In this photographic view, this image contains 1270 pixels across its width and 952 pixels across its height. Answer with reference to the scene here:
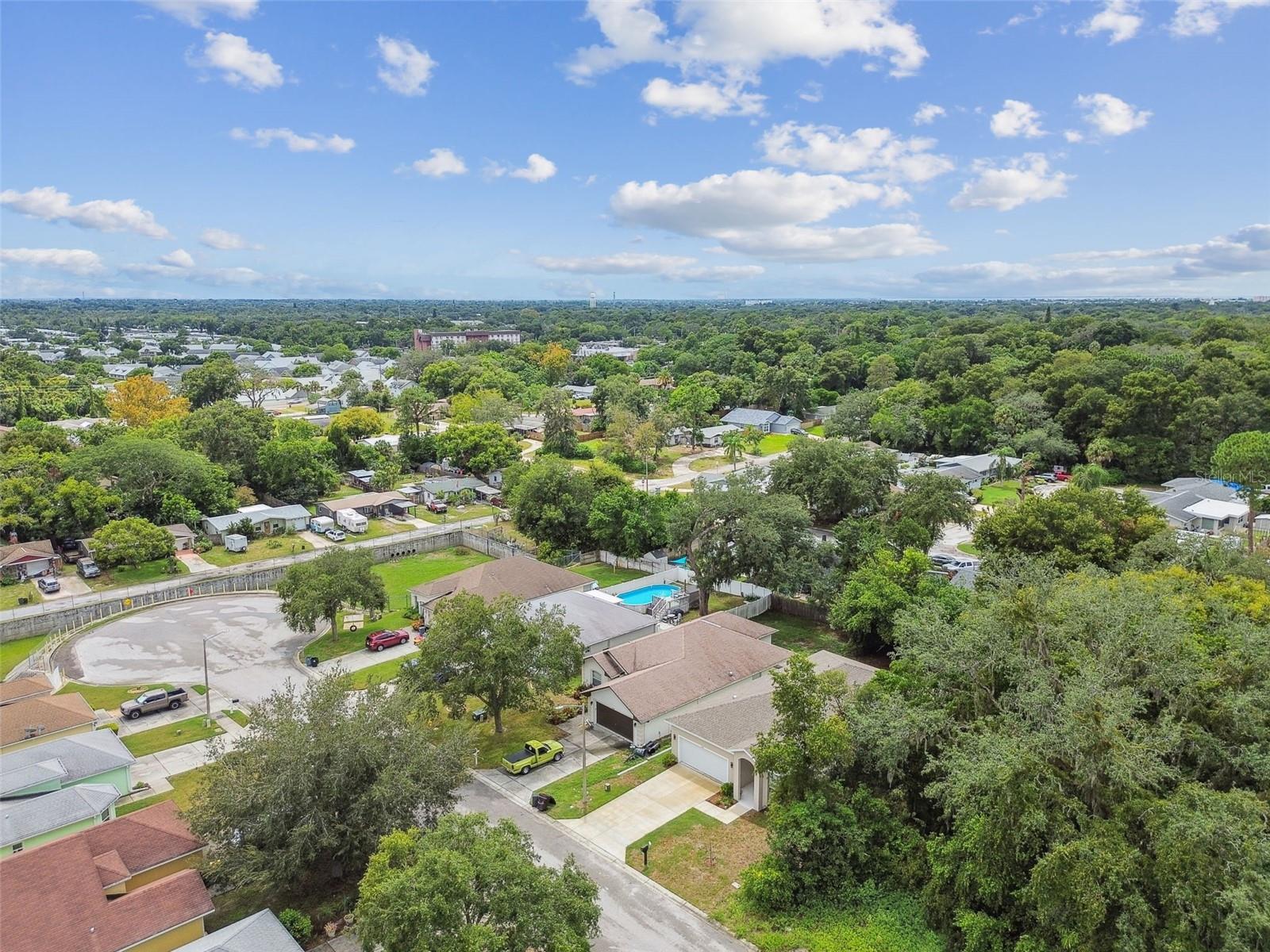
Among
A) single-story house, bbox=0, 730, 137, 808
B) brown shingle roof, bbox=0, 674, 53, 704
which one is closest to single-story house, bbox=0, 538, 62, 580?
brown shingle roof, bbox=0, 674, 53, 704

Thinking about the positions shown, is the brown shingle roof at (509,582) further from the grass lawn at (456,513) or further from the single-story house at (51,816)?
the grass lawn at (456,513)

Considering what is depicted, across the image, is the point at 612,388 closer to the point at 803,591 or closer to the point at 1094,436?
the point at 1094,436

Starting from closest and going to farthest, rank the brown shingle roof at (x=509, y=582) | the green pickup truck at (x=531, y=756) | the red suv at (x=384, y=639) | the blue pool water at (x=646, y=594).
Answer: the green pickup truck at (x=531, y=756)
the red suv at (x=384, y=639)
the brown shingle roof at (x=509, y=582)
the blue pool water at (x=646, y=594)

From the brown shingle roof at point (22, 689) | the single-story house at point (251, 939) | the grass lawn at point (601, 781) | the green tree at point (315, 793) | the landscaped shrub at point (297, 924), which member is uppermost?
the green tree at point (315, 793)

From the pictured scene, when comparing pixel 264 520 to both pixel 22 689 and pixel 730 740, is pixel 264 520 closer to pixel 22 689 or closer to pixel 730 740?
pixel 22 689

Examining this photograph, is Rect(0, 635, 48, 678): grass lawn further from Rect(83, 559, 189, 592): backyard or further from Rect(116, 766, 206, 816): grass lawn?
Rect(116, 766, 206, 816): grass lawn

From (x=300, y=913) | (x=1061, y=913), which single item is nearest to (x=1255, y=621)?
(x=1061, y=913)

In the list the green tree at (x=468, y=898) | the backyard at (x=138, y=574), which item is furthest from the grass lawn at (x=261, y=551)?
the green tree at (x=468, y=898)
